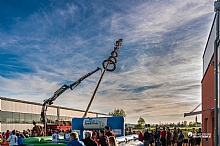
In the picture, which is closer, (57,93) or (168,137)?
(168,137)

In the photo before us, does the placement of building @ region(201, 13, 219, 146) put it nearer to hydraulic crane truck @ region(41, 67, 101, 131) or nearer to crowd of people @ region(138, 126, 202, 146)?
crowd of people @ region(138, 126, 202, 146)

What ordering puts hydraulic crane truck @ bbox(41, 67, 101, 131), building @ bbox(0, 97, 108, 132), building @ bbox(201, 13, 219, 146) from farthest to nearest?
building @ bbox(0, 97, 108, 132) < hydraulic crane truck @ bbox(41, 67, 101, 131) < building @ bbox(201, 13, 219, 146)

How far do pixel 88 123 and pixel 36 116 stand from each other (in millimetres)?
23790

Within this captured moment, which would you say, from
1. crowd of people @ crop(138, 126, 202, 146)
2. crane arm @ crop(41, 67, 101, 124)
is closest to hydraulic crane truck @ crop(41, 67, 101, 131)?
crane arm @ crop(41, 67, 101, 124)

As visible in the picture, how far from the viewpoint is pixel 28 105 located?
4181cm

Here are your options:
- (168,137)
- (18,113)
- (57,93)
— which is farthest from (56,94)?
(168,137)

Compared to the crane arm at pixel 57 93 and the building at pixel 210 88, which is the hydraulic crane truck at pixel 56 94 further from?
the building at pixel 210 88

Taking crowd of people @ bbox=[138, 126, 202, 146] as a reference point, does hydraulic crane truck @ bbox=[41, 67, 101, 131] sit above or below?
above

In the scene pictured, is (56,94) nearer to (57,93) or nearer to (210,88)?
(57,93)

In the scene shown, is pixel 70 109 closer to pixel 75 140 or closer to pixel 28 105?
pixel 28 105

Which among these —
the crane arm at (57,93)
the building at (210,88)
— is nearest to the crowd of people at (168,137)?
the building at (210,88)

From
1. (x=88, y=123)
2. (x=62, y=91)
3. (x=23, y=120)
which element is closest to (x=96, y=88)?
(x=62, y=91)

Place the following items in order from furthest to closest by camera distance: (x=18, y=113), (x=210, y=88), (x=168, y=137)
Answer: (x=18, y=113) → (x=168, y=137) → (x=210, y=88)

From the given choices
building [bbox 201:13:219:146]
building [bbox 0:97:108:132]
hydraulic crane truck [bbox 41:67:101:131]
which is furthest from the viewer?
building [bbox 0:97:108:132]
